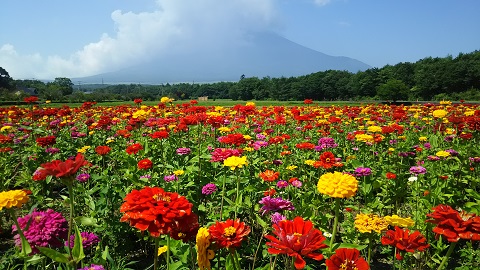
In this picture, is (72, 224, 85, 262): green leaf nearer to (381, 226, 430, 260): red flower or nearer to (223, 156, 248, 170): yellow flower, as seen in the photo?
(223, 156, 248, 170): yellow flower

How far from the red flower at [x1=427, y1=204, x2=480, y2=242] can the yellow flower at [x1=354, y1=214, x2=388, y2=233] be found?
0.63 m

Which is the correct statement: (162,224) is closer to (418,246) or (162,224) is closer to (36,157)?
Result: (418,246)

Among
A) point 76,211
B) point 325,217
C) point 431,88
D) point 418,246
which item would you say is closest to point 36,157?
point 76,211

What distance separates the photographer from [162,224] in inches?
53.1

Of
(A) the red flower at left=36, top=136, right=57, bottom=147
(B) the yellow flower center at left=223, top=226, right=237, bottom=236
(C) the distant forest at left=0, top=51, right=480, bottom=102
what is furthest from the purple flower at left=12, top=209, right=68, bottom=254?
(C) the distant forest at left=0, top=51, right=480, bottom=102

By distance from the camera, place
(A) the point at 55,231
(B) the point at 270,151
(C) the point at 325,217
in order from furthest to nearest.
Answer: (B) the point at 270,151 → (C) the point at 325,217 → (A) the point at 55,231

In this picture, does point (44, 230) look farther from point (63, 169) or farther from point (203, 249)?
point (203, 249)

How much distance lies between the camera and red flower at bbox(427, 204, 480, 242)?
1.49m

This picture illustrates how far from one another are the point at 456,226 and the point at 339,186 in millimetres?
628

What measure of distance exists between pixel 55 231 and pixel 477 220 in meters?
2.21

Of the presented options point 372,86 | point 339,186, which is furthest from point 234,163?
point 372,86

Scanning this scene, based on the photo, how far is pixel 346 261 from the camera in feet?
4.60

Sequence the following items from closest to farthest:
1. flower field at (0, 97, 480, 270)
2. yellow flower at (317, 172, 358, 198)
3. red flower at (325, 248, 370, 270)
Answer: red flower at (325, 248, 370, 270), flower field at (0, 97, 480, 270), yellow flower at (317, 172, 358, 198)

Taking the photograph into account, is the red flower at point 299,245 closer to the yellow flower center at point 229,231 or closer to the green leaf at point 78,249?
the yellow flower center at point 229,231
